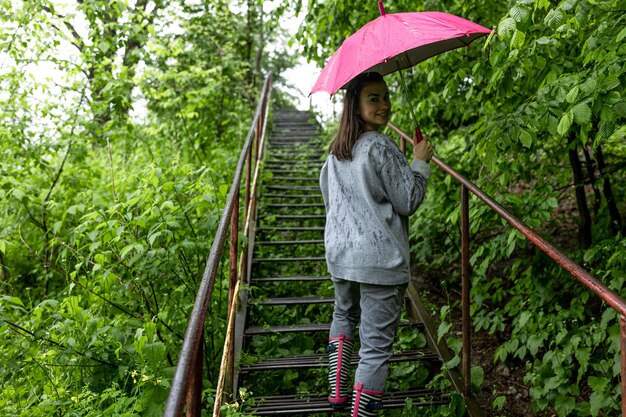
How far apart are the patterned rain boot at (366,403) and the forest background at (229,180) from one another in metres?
0.89

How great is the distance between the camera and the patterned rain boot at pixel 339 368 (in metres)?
2.75

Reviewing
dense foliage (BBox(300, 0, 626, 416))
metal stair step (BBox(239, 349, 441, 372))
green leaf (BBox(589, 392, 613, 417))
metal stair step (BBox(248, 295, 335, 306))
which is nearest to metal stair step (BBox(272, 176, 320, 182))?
dense foliage (BBox(300, 0, 626, 416))

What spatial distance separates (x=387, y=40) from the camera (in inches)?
97.4

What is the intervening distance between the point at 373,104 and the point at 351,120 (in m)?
0.12

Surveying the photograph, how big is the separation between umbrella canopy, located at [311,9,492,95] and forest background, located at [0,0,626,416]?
21 centimetres

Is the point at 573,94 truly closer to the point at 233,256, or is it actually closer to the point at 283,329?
the point at 233,256

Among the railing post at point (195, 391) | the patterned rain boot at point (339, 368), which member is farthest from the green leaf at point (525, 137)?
the railing post at point (195, 391)

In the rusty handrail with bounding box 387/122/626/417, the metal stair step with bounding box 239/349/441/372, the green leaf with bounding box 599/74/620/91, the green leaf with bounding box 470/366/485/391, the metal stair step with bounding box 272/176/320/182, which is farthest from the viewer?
the metal stair step with bounding box 272/176/320/182

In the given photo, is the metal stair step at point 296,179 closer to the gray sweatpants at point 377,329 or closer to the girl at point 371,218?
the girl at point 371,218

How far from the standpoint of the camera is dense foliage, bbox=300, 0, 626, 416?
94.3 inches

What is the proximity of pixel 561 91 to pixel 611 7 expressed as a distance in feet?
1.25

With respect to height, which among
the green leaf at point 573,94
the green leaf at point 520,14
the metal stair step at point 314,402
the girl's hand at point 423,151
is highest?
the green leaf at point 520,14

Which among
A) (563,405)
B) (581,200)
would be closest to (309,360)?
(563,405)

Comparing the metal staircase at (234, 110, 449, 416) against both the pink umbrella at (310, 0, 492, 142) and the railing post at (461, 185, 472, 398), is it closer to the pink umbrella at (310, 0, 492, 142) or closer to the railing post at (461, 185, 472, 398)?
the railing post at (461, 185, 472, 398)
